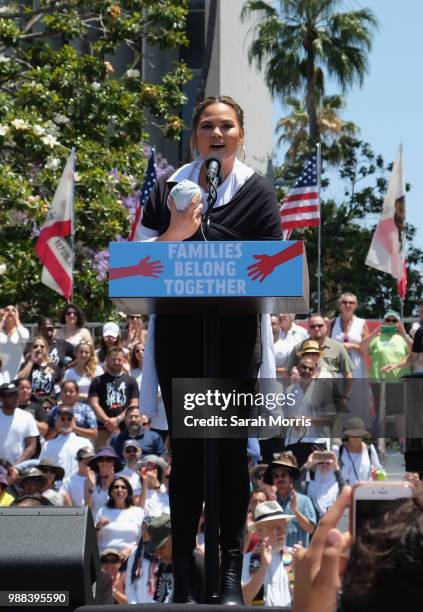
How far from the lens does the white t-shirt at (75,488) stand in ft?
32.7

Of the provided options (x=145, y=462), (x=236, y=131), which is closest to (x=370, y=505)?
(x=236, y=131)

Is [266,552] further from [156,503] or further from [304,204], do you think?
[304,204]

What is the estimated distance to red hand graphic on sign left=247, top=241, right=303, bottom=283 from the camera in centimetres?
413

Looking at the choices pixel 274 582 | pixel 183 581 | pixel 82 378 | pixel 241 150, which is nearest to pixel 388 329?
pixel 82 378

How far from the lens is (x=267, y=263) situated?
4137 mm

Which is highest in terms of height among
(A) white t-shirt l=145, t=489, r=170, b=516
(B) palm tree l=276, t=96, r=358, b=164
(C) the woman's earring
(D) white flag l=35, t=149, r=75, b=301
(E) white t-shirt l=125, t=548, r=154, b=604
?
(B) palm tree l=276, t=96, r=358, b=164

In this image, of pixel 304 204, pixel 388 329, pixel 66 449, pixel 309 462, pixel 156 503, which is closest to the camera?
pixel 309 462

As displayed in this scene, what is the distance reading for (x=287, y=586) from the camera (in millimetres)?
6875

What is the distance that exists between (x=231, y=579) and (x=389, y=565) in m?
2.59

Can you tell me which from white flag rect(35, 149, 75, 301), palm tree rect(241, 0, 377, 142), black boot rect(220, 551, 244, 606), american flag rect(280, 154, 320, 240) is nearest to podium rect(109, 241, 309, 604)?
black boot rect(220, 551, 244, 606)

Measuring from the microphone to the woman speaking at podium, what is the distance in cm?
10

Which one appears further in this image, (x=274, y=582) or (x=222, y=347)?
(x=274, y=582)

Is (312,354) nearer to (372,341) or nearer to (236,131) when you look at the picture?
(372,341)

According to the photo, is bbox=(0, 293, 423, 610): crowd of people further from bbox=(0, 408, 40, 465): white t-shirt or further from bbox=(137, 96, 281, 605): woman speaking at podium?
bbox=(137, 96, 281, 605): woman speaking at podium
